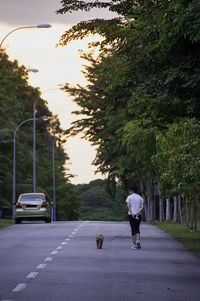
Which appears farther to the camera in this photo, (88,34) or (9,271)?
(88,34)

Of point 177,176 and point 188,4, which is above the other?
point 188,4

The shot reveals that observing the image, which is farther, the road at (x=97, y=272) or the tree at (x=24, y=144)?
the tree at (x=24, y=144)

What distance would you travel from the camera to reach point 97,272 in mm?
13828

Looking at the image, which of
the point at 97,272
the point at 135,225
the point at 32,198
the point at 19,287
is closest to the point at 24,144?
the point at 32,198

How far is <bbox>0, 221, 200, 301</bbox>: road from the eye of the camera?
1070 cm

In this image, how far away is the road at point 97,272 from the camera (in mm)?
10703

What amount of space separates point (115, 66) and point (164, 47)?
406cm

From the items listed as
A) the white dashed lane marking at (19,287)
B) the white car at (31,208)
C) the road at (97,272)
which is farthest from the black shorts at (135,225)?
the white car at (31,208)

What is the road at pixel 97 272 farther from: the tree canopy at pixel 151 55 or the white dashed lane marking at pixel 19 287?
the tree canopy at pixel 151 55

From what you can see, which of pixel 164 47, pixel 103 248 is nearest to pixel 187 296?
pixel 164 47

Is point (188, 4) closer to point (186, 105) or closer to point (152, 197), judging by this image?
point (186, 105)

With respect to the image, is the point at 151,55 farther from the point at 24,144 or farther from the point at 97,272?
the point at 24,144

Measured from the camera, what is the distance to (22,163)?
68.6 m

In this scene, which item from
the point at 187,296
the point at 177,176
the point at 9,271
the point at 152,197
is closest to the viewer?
the point at 187,296
